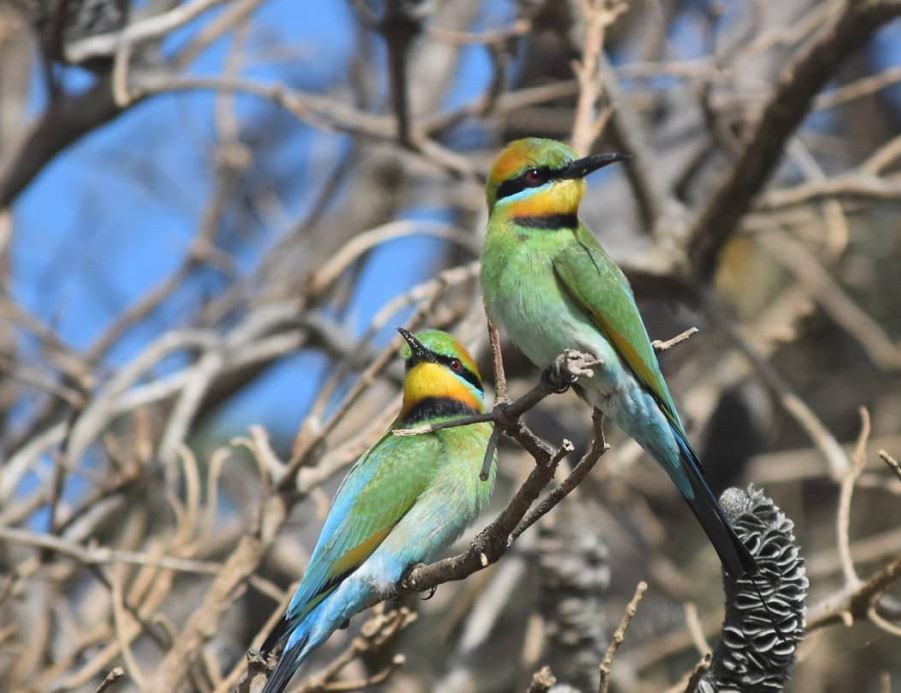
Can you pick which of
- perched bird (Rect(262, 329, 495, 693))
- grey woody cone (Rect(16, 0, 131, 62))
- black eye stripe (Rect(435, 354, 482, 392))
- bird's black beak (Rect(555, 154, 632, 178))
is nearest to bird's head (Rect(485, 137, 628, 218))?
bird's black beak (Rect(555, 154, 632, 178))

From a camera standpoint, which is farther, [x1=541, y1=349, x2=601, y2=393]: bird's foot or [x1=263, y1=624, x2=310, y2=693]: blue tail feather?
[x1=263, y1=624, x2=310, y2=693]: blue tail feather

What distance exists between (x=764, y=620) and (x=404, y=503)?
3.10 feet

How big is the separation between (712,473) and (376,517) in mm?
2006

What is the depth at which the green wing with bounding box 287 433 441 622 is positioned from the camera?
2.55 meters

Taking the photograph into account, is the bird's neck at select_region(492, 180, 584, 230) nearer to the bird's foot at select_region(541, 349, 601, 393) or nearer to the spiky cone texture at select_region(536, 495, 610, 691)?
the bird's foot at select_region(541, 349, 601, 393)

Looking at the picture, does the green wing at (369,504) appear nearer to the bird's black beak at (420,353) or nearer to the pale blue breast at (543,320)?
the bird's black beak at (420,353)

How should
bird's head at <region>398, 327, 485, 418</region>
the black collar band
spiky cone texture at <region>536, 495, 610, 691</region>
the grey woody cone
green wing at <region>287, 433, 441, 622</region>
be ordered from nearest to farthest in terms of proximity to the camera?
the black collar band < green wing at <region>287, 433, 441, 622</region> < bird's head at <region>398, 327, 485, 418</region> < spiky cone texture at <region>536, 495, 610, 691</region> < the grey woody cone

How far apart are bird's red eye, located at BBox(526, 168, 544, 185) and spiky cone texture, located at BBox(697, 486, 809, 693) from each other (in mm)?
814

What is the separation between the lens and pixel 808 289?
14.3ft

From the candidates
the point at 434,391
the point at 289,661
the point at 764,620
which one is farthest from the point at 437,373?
the point at 764,620

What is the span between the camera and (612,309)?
2352 mm

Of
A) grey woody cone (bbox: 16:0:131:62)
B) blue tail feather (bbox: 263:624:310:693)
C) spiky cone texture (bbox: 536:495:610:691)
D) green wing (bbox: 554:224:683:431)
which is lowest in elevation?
spiky cone texture (bbox: 536:495:610:691)

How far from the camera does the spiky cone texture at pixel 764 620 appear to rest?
1.92 meters

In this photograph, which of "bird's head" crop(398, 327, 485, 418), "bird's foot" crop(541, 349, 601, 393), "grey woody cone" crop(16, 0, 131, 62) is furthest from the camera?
"grey woody cone" crop(16, 0, 131, 62)
